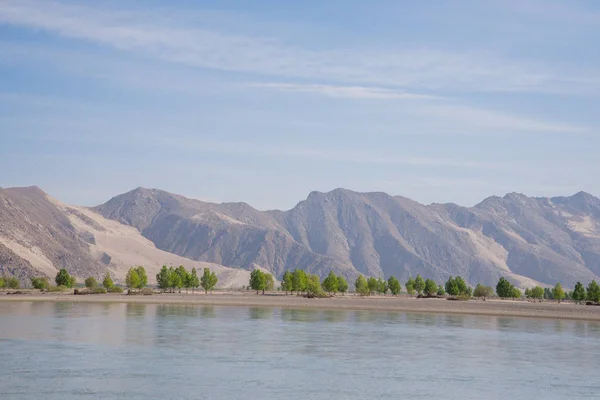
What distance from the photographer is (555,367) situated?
56875mm

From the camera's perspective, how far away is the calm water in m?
43.7

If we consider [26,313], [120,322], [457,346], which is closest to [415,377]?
[457,346]

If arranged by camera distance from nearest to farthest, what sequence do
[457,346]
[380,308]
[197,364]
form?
[197,364], [457,346], [380,308]

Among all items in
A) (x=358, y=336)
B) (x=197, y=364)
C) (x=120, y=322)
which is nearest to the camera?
(x=197, y=364)

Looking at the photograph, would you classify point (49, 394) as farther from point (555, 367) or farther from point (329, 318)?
point (329, 318)

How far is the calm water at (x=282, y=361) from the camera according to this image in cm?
4369

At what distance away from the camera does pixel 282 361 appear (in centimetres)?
5616

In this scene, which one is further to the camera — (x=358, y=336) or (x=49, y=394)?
(x=358, y=336)

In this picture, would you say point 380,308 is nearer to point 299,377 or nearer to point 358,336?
point 358,336

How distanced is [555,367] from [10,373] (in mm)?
40089

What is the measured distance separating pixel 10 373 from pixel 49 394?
24.9 feet

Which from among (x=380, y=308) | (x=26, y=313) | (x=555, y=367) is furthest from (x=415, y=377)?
(x=380, y=308)

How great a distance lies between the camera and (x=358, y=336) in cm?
7931

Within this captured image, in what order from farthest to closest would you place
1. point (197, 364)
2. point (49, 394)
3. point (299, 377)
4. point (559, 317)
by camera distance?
point (559, 317)
point (197, 364)
point (299, 377)
point (49, 394)
